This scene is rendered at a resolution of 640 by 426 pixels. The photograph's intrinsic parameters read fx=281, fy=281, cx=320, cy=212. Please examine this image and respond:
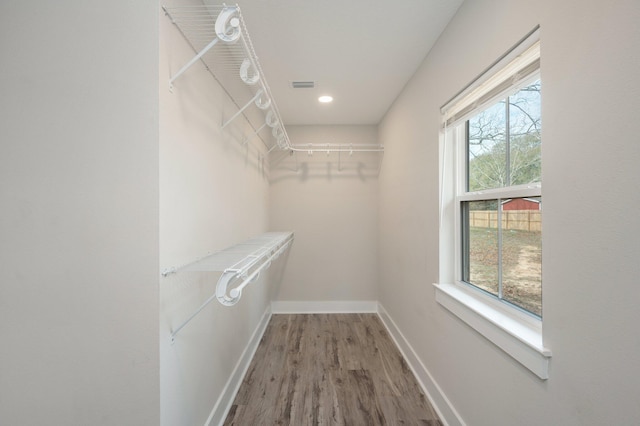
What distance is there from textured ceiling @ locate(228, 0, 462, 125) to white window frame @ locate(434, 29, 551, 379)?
0.49m

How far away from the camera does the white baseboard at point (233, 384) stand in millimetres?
1559

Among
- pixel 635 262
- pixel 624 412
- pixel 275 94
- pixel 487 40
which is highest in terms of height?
pixel 275 94

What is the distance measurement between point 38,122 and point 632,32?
5.96ft

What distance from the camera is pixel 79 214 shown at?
102 centimetres

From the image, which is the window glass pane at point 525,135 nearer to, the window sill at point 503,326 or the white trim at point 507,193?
the white trim at point 507,193

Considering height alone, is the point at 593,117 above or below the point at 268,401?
above

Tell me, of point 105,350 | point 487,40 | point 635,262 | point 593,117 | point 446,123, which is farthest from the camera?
point 446,123

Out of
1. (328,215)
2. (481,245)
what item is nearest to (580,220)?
(481,245)

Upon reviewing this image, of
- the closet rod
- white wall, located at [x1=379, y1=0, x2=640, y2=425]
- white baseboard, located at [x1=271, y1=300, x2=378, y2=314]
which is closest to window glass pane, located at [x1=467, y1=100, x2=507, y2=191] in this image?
white wall, located at [x1=379, y1=0, x2=640, y2=425]

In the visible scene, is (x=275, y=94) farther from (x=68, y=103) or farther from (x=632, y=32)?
(x=632, y=32)

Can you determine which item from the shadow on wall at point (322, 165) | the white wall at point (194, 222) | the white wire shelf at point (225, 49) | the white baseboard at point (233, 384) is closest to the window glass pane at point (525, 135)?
the white wire shelf at point (225, 49)

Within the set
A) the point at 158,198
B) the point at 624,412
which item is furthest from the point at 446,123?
the point at 158,198

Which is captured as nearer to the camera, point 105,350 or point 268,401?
point 105,350

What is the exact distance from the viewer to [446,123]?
1.72 metres
